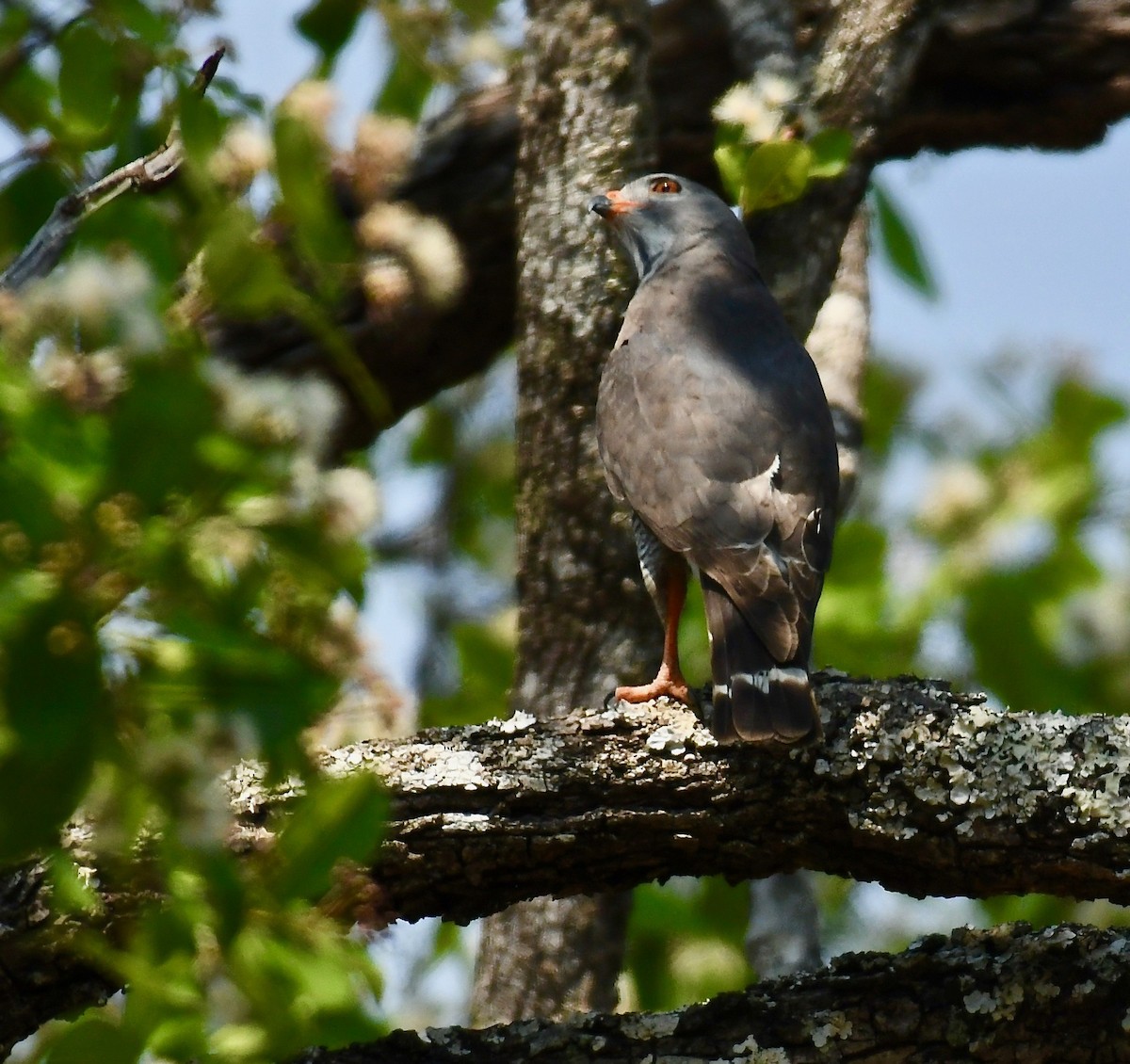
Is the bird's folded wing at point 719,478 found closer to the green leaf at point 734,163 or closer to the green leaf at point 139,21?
the green leaf at point 734,163

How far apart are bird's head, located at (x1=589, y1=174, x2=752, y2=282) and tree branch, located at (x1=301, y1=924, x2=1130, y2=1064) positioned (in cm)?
296

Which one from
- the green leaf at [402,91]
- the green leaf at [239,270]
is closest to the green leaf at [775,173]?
the green leaf at [402,91]

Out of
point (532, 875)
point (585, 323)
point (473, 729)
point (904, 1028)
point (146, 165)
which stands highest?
Result: point (585, 323)

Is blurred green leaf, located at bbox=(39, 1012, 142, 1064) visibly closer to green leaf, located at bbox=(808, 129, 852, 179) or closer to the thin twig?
the thin twig

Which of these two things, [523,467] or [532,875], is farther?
[523,467]

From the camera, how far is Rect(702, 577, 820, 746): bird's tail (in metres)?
2.97

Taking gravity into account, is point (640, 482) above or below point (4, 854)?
above

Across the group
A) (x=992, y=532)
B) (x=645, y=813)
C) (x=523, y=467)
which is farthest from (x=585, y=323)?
(x=645, y=813)

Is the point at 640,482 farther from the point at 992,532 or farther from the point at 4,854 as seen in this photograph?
the point at 4,854

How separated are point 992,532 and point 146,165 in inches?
135

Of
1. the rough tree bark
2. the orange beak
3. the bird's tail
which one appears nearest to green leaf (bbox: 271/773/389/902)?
the bird's tail

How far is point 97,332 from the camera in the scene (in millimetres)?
2186

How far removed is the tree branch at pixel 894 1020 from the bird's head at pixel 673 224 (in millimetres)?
2965

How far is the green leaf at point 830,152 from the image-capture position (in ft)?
13.0
